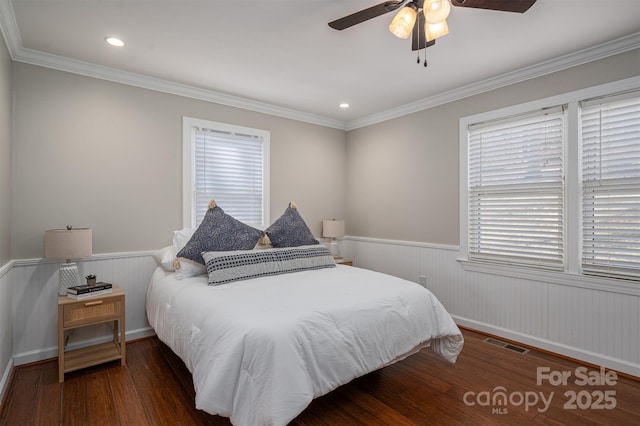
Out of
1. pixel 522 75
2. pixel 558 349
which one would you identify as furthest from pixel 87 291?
pixel 522 75

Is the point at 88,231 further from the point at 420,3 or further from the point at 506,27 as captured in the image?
the point at 506,27

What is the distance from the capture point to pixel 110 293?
2814 millimetres

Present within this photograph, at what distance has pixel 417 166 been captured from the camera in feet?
13.6

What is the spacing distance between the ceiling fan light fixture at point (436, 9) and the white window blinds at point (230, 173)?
8.96 ft

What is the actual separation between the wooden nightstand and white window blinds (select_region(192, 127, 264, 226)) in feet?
3.93

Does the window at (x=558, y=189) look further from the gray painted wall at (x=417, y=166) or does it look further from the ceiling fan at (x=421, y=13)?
the ceiling fan at (x=421, y=13)

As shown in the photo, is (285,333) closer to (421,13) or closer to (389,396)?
(389,396)

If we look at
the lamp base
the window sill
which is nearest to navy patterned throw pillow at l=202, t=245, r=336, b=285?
the lamp base

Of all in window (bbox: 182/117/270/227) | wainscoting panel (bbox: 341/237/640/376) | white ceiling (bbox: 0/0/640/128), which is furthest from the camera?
window (bbox: 182/117/270/227)

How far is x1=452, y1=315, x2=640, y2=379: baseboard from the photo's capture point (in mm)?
2637

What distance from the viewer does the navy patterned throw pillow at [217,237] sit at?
2.97m

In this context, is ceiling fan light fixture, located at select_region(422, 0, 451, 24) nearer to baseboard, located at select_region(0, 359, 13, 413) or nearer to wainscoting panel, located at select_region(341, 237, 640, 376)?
wainscoting panel, located at select_region(341, 237, 640, 376)

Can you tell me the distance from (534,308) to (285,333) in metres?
2.60

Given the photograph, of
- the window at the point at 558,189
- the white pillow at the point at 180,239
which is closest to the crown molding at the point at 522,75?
the window at the point at 558,189
